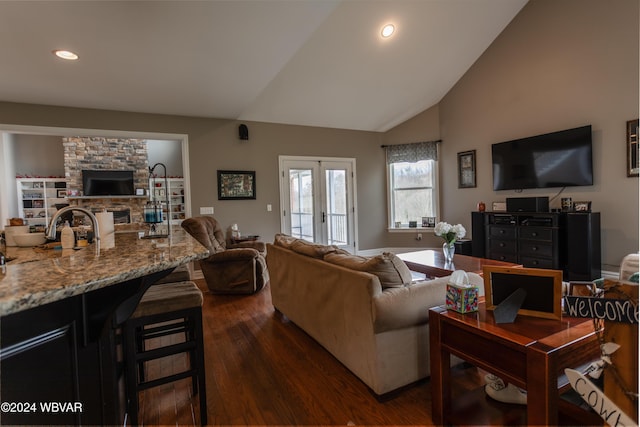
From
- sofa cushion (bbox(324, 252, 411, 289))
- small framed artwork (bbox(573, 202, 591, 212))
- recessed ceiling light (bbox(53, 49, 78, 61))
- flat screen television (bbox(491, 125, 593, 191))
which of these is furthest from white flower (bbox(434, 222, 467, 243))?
recessed ceiling light (bbox(53, 49, 78, 61))

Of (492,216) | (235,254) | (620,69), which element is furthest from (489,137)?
(235,254)

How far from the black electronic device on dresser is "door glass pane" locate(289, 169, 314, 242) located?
112 inches

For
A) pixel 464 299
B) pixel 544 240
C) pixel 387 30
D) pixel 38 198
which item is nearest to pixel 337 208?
pixel 387 30

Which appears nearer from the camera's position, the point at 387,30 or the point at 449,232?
the point at 449,232

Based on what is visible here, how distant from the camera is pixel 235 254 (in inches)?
157

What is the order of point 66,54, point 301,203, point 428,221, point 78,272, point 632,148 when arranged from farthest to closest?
1. point 428,221
2. point 301,203
3. point 632,148
4. point 66,54
5. point 78,272

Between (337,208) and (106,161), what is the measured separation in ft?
20.6

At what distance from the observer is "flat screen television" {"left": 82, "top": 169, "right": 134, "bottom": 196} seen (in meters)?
7.98

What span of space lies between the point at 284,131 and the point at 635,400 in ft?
18.5

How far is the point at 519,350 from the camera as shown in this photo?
1.21 meters

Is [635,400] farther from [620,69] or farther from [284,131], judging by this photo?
[284,131]

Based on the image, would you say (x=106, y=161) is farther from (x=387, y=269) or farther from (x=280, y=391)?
(x=387, y=269)

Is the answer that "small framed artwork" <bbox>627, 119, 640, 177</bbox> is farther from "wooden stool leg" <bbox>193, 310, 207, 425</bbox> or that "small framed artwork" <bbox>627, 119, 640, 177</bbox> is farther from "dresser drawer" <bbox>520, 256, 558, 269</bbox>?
"wooden stool leg" <bbox>193, 310, 207, 425</bbox>

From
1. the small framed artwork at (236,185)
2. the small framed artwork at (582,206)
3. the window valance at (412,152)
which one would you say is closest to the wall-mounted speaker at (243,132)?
the small framed artwork at (236,185)
